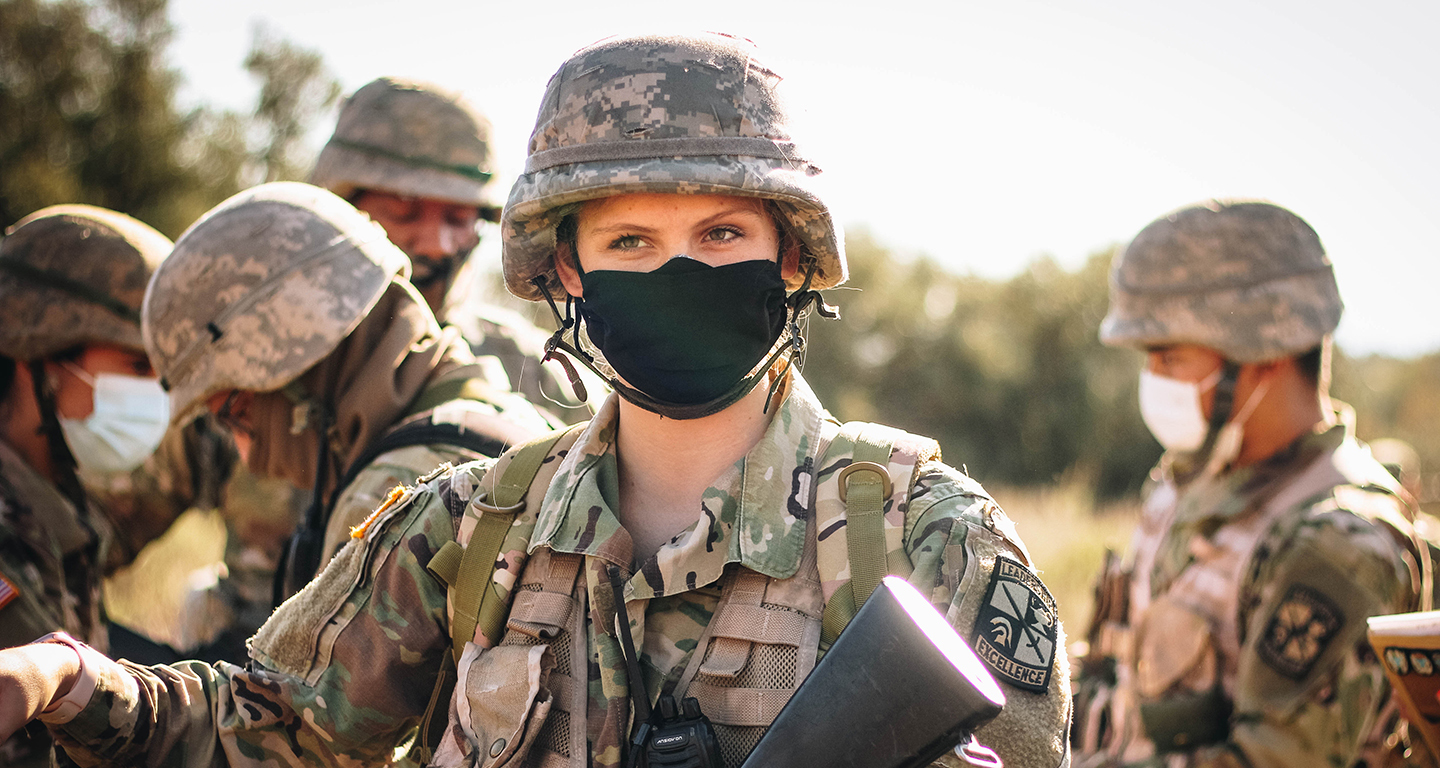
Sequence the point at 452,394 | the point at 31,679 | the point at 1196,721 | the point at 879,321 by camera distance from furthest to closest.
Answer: the point at 879,321, the point at 1196,721, the point at 452,394, the point at 31,679

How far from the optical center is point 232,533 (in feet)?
14.8

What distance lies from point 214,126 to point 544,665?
52.2 feet

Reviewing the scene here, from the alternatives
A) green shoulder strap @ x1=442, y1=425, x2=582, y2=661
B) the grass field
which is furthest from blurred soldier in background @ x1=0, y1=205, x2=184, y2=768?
green shoulder strap @ x1=442, y1=425, x2=582, y2=661

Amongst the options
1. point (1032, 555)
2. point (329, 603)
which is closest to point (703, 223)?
point (329, 603)

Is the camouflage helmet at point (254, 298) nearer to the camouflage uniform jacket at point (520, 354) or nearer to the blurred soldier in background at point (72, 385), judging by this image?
the blurred soldier in background at point (72, 385)

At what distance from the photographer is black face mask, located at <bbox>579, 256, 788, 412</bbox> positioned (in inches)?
84.0

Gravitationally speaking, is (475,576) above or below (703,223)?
below

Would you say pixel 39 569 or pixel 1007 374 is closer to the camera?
pixel 39 569

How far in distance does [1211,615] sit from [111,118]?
15323 mm

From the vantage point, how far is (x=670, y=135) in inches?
85.3

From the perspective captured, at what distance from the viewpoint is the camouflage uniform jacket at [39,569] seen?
123 inches

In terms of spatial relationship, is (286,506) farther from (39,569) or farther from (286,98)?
(286,98)

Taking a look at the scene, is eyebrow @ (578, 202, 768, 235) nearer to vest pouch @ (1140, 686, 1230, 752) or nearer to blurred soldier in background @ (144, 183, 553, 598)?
blurred soldier in background @ (144, 183, 553, 598)

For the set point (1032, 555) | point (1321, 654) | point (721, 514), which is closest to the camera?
point (721, 514)
